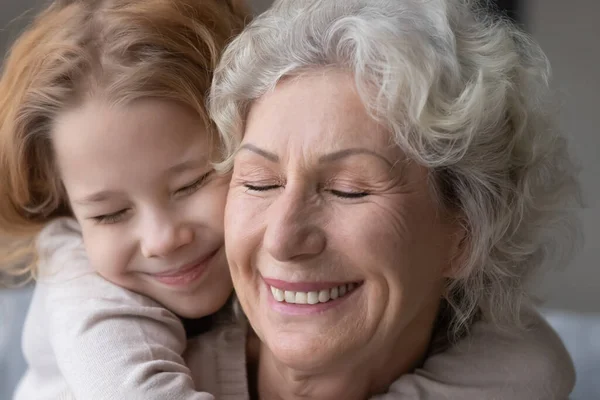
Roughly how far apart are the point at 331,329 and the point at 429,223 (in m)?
0.29

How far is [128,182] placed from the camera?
1.99 metres

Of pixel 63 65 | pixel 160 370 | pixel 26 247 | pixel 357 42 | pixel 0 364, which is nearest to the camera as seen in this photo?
pixel 357 42

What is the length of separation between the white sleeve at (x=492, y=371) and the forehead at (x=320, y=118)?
57 cm

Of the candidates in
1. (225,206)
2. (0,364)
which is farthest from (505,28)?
(0,364)

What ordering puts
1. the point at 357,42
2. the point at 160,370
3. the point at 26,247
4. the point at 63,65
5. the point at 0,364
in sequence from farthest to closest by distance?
the point at 0,364 → the point at 26,247 → the point at 63,65 → the point at 160,370 → the point at 357,42

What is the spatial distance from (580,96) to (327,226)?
2652 millimetres

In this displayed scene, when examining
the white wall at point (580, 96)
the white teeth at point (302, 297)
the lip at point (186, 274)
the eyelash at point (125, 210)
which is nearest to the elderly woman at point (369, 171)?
the white teeth at point (302, 297)

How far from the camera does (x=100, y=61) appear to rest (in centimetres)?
202

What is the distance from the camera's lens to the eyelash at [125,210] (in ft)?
6.66

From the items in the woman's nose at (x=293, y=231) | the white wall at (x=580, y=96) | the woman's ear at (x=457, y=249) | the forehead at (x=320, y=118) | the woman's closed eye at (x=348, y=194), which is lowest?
the white wall at (x=580, y=96)

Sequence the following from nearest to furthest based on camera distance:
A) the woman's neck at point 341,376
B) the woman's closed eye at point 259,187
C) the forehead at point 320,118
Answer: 1. the forehead at point 320,118
2. the woman's closed eye at point 259,187
3. the woman's neck at point 341,376

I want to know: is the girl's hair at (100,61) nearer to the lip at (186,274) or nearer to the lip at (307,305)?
the lip at (186,274)

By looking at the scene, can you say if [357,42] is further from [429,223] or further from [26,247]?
[26,247]

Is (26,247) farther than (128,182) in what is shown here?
Yes
